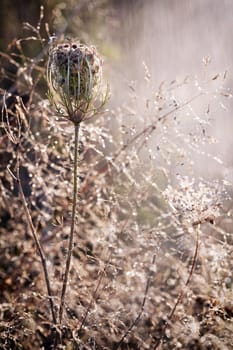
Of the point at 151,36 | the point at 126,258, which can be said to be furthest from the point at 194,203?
the point at 151,36

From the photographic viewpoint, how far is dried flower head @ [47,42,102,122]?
3.37 ft

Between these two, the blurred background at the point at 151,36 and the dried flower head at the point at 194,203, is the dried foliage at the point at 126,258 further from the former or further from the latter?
the blurred background at the point at 151,36

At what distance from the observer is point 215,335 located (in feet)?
3.90

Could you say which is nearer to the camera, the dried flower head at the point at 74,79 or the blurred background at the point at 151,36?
the dried flower head at the point at 74,79

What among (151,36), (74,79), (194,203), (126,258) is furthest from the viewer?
(151,36)

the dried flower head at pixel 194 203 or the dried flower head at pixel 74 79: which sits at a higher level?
the dried flower head at pixel 74 79

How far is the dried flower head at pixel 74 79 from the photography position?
40.4 inches

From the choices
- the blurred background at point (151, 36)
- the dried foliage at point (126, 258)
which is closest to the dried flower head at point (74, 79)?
the dried foliage at point (126, 258)

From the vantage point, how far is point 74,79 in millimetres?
1040

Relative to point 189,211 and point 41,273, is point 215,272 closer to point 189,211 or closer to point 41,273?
point 189,211

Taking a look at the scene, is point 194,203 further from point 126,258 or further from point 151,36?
point 151,36

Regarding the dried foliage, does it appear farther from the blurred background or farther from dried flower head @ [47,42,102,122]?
the blurred background

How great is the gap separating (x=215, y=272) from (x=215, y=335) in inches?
7.3

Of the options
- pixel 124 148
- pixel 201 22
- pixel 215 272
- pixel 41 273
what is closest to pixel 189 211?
pixel 215 272
